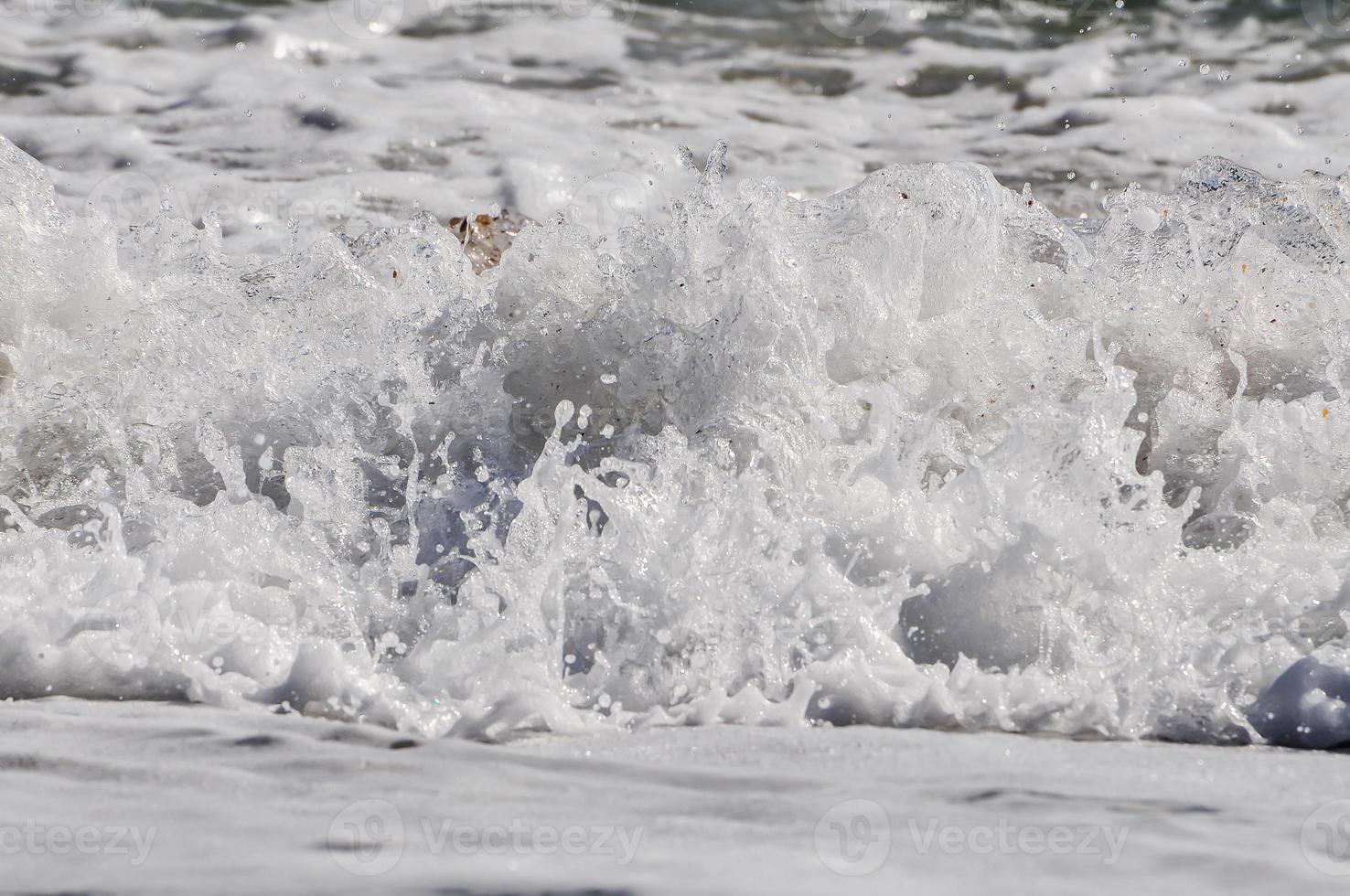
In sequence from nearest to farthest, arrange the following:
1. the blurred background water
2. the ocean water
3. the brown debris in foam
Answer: the ocean water
the brown debris in foam
the blurred background water

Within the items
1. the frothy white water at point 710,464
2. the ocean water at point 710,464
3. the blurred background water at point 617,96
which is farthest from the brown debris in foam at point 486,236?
the blurred background water at point 617,96

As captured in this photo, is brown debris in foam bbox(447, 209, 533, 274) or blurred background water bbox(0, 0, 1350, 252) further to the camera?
blurred background water bbox(0, 0, 1350, 252)

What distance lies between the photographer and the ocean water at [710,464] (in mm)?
2043

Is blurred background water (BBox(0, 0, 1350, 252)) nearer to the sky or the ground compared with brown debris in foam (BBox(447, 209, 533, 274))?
nearer to the sky

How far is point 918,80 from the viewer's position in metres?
8.05

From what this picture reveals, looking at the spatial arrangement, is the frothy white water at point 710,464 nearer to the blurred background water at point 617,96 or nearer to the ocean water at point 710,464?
the ocean water at point 710,464

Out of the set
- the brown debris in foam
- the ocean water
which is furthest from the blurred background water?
the ocean water

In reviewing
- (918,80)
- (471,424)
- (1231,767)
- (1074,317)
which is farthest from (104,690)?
(918,80)

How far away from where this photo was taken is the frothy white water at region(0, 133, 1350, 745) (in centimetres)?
205

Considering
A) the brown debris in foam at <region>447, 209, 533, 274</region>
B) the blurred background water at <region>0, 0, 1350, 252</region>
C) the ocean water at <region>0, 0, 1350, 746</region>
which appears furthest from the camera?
the blurred background water at <region>0, 0, 1350, 252</region>

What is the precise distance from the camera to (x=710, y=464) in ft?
8.08

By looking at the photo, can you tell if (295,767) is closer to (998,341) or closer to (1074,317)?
(998,341)

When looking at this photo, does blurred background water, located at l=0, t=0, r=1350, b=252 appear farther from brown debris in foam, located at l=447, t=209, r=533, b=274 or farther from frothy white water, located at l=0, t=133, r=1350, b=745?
frothy white water, located at l=0, t=133, r=1350, b=745

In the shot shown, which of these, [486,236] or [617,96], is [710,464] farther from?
[617,96]
